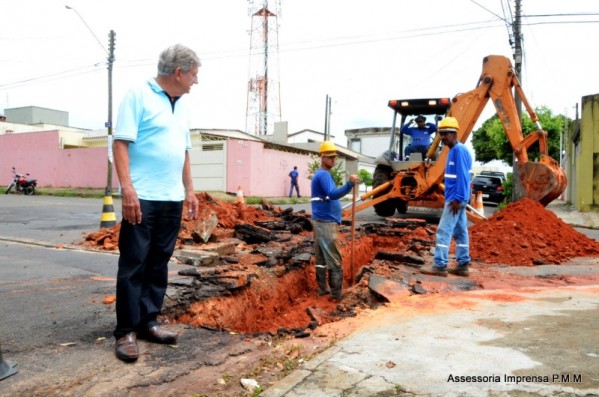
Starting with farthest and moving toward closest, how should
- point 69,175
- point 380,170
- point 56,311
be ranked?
point 69,175 < point 380,170 < point 56,311

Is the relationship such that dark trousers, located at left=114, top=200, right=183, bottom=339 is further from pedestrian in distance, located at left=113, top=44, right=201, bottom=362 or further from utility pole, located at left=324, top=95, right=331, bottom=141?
utility pole, located at left=324, top=95, right=331, bottom=141

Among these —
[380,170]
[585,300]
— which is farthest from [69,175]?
[585,300]

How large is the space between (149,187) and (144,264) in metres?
0.52

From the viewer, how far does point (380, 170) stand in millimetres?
13297

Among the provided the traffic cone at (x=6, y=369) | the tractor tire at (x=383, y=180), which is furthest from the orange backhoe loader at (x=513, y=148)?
the traffic cone at (x=6, y=369)

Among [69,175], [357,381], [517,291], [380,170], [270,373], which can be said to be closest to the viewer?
[357,381]

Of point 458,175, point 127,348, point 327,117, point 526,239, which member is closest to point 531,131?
point 327,117

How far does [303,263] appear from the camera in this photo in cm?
697

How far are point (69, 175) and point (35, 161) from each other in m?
3.63

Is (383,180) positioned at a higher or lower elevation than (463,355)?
higher

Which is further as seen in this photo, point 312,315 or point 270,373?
point 312,315

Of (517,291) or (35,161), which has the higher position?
(35,161)

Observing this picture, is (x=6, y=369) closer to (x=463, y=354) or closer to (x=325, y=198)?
(x=463, y=354)

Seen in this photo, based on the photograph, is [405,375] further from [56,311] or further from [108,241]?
[108,241]
